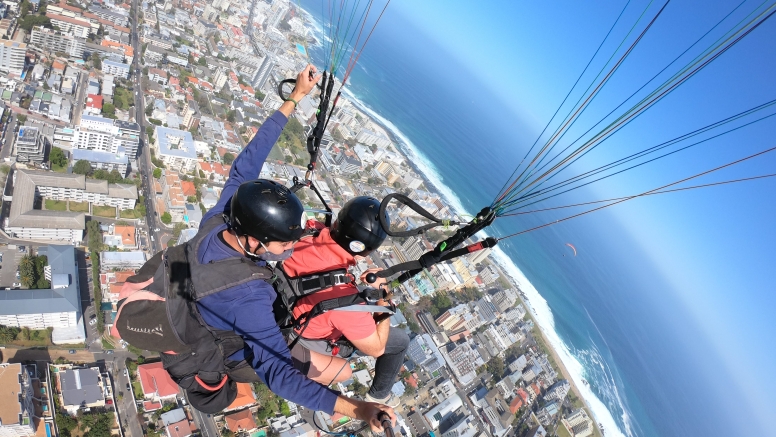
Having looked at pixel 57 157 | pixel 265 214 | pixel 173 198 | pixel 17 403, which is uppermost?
pixel 265 214

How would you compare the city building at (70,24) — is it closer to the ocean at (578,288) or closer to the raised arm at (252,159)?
the ocean at (578,288)

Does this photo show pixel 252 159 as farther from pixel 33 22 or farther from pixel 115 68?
pixel 33 22

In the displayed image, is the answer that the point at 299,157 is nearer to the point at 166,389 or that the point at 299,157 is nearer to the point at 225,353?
the point at 166,389

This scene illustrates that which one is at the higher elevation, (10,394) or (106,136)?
(106,136)

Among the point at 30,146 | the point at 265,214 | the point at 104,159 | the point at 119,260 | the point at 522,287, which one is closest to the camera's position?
the point at 265,214

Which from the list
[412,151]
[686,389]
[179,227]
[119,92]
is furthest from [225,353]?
[686,389]

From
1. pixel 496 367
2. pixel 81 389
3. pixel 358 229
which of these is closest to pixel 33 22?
pixel 81 389
